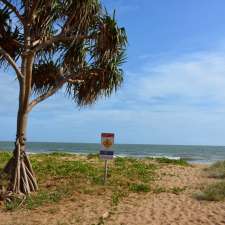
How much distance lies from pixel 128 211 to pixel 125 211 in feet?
0.20

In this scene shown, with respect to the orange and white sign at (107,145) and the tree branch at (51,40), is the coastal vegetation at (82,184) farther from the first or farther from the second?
the tree branch at (51,40)

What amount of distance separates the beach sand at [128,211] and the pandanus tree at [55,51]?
5.00ft

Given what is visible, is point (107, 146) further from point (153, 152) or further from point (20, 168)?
point (153, 152)

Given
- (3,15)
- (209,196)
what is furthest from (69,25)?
(209,196)

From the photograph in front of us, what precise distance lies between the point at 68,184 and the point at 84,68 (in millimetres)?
3118

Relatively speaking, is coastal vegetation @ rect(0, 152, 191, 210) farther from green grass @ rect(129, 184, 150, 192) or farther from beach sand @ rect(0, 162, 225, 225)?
beach sand @ rect(0, 162, 225, 225)

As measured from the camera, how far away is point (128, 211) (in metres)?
9.37

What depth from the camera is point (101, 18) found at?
35.8ft

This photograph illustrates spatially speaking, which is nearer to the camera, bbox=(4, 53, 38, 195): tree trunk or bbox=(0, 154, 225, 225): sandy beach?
bbox=(0, 154, 225, 225): sandy beach

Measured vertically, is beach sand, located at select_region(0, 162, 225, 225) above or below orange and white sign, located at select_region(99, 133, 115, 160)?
below

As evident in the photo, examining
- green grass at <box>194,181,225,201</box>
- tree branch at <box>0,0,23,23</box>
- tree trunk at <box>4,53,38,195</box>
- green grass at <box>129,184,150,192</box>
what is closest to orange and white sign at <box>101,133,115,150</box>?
green grass at <box>129,184,150,192</box>

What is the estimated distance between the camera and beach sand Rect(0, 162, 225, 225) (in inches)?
336

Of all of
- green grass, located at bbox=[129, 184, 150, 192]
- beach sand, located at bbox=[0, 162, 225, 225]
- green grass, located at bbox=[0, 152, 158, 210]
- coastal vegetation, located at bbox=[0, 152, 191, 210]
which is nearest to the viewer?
beach sand, located at bbox=[0, 162, 225, 225]

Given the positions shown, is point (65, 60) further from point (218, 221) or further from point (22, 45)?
point (218, 221)
